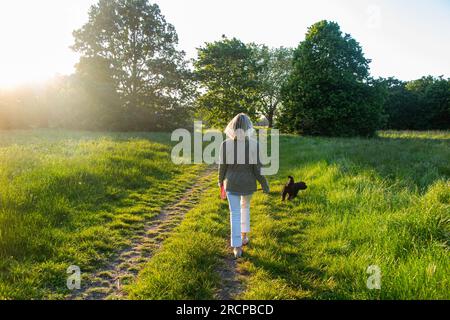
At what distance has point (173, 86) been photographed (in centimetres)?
3241

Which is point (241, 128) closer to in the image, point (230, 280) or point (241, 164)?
point (241, 164)

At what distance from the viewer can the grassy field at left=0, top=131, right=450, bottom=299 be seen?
384 cm

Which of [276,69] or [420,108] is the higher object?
[276,69]

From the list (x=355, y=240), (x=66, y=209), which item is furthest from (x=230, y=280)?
(x=66, y=209)

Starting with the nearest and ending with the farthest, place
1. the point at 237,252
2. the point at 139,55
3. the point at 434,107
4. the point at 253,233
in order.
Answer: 1. the point at 237,252
2. the point at 253,233
3. the point at 139,55
4. the point at 434,107

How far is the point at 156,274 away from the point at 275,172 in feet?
29.2

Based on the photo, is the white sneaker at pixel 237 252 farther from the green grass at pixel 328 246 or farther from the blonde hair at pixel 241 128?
the blonde hair at pixel 241 128

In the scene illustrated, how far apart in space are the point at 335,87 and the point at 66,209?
2849 centimetres

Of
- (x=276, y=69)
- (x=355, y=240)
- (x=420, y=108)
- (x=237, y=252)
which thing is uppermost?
(x=276, y=69)

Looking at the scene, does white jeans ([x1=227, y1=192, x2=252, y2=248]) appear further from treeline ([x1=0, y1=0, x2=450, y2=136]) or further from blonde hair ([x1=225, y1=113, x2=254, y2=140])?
treeline ([x1=0, y1=0, x2=450, y2=136])

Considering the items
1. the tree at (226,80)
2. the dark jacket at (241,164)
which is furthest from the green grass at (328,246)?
the tree at (226,80)
